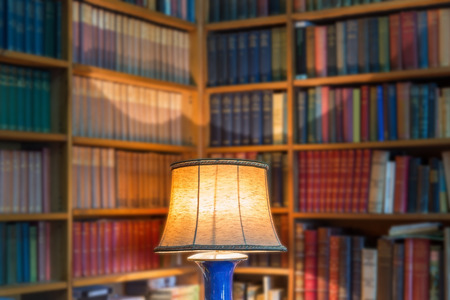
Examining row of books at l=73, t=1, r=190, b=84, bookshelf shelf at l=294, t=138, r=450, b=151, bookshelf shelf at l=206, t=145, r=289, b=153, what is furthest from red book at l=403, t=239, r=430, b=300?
row of books at l=73, t=1, r=190, b=84

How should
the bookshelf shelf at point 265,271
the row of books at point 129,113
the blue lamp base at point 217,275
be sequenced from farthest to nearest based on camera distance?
1. the bookshelf shelf at point 265,271
2. the row of books at point 129,113
3. the blue lamp base at point 217,275

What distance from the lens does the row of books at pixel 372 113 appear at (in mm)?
3295

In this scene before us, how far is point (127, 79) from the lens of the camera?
11.3 feet

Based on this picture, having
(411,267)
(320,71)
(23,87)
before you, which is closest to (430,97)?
(320,71)

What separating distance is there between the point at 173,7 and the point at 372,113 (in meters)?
1.10

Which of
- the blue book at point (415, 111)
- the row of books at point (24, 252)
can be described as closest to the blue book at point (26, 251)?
the row of books at point (24, 252)

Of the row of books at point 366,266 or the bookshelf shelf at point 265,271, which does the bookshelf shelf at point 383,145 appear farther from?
the bookshelf shelf at point 265,271

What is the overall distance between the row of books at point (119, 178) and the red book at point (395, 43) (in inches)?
44.3

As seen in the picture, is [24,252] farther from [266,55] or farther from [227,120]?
[266,55]

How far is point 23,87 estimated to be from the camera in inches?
122

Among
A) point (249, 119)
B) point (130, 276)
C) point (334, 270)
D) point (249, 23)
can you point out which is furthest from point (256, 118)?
point (130, 276)

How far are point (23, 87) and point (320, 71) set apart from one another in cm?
135

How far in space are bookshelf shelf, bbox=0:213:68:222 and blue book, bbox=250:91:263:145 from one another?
3.28ft

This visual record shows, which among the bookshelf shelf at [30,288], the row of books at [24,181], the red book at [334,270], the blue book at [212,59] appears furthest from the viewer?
the blue book at [212,59]
